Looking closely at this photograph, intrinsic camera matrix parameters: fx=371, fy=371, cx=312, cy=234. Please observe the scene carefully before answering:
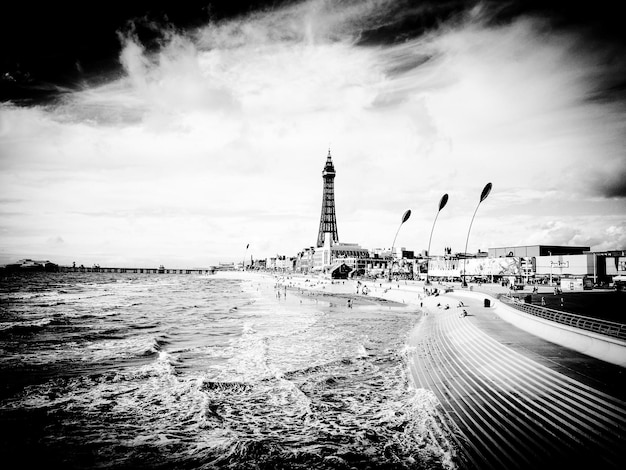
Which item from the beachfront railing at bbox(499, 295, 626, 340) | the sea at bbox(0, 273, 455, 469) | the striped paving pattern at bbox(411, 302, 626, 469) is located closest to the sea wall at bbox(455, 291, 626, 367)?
the beachfront railing at bbox(499, 295, 626, 340)

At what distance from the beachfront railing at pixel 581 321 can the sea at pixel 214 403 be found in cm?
782

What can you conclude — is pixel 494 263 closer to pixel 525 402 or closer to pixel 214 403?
pixel 525 402

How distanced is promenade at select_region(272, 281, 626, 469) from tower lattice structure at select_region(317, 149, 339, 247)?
140378 millimetres

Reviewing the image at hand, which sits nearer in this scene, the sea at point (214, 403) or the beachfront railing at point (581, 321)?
the sea at point (214, 403)

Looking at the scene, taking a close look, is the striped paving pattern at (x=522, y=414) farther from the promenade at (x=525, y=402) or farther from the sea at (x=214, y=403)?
the sea at (x=214, y=403)

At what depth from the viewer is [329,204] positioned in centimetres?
16025

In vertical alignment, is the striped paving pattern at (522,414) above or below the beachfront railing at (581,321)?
below

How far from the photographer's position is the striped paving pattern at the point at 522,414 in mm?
8570

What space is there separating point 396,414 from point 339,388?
3471 millimetres

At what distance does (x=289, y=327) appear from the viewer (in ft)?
102

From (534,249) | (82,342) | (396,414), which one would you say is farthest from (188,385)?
(534,249)

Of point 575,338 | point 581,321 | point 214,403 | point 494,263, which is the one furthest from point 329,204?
point 214,403

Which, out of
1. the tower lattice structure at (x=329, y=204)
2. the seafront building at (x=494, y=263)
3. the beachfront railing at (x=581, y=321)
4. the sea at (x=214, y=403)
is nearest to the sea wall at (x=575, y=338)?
the beachfront railing at (x=581, y=321)

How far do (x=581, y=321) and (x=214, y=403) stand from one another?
19171 mm
